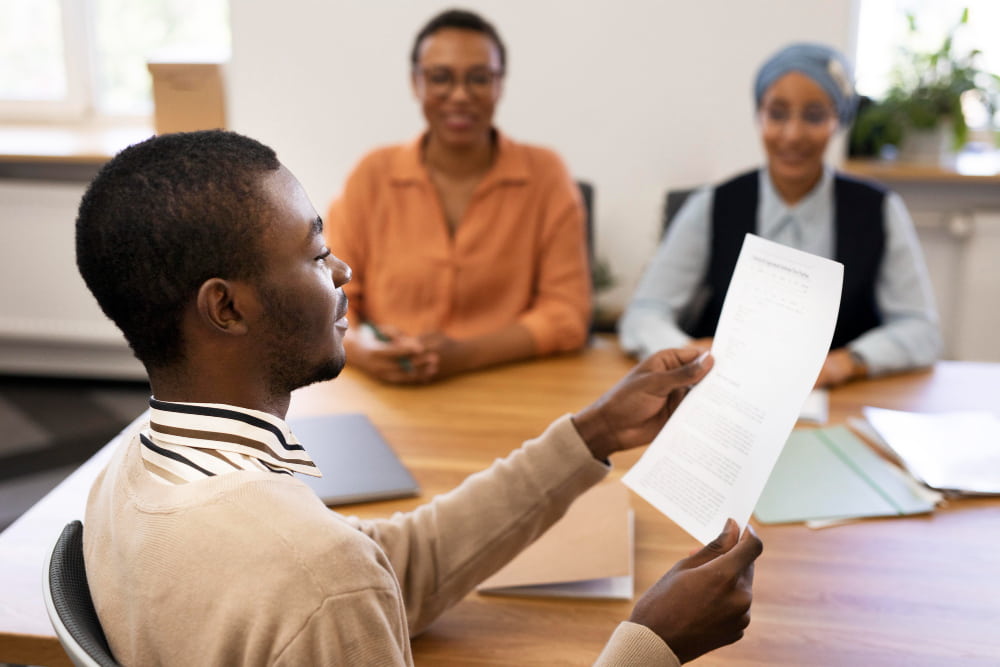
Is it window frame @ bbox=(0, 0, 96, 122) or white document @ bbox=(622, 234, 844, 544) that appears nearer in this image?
white document @ bbox=(622, 234, 844, 544)

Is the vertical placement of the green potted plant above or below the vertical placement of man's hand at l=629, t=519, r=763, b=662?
above

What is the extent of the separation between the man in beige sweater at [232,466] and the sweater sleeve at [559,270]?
3.50 feet

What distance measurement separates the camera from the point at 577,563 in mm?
1121

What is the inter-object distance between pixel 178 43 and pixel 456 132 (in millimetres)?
2061

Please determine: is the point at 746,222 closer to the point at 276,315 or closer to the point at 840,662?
the point at 840,662

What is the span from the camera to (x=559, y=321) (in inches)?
75.9

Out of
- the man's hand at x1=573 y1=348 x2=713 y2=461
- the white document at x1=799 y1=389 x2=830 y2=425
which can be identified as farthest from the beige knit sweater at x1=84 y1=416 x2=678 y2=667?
the white document at x1=799 y1=389 x2=830 y2=425

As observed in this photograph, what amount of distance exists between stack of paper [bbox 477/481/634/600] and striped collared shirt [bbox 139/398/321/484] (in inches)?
16.7

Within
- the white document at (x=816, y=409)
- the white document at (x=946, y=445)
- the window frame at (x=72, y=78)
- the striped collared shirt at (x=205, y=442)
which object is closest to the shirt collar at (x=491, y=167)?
the white document at (x=816, y=409)

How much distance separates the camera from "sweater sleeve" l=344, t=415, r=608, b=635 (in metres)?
1.02

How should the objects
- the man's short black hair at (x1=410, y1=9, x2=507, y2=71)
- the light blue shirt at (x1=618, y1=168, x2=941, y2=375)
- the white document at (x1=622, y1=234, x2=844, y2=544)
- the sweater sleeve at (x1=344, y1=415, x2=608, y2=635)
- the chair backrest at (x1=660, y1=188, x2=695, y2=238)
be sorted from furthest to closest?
the chair backrest at (x1=660, y1=188, x2=695, y2=238)
the man's short black hair at (x1=410, y1=9, x2=507, y2=71)
the light blue shirt at (x1=618, y1=168, x2=941, y2=375)
the sweater sleeve at (x1=344, y1=415, x2=608, y2=635)
the white document at (x1=622, y1=234, x2=844, y2=544)

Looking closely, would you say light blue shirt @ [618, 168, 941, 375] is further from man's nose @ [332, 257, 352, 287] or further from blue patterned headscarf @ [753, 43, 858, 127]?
man's nose @ [332, 257, 352, 287]

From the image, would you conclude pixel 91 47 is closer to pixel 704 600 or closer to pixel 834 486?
pixel 834 486

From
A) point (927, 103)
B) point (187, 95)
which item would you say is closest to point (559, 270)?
point (187, 95)
